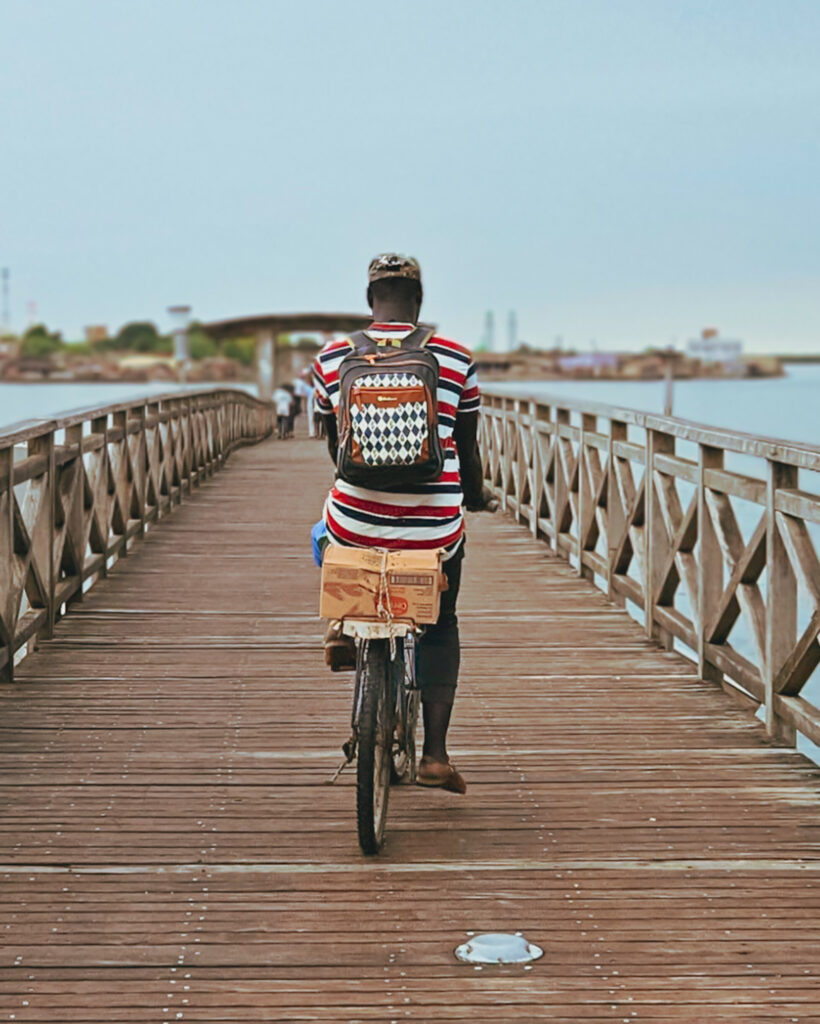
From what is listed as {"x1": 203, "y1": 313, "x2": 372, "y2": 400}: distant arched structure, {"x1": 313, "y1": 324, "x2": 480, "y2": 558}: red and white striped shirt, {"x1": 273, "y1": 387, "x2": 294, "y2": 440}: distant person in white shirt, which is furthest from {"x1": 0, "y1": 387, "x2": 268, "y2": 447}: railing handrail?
{"x1": 203, "y1": 313, "x2": 372, "y2": 400}: distant arched structure

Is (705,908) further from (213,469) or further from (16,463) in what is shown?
(213,469)

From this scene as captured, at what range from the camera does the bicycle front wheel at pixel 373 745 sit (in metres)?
4.13

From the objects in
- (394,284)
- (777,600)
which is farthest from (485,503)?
(777,600)

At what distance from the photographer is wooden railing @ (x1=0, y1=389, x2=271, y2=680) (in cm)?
647

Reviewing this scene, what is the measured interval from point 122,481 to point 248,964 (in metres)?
7.00

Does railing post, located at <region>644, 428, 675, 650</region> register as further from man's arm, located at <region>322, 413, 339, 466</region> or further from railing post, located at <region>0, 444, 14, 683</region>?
man's arm, located at <region>322, 413, 339, 466</region>

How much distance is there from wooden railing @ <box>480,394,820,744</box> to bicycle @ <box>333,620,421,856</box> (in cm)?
141

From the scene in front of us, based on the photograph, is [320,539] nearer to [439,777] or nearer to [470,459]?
[470,459]

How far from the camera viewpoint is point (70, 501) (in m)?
7.83

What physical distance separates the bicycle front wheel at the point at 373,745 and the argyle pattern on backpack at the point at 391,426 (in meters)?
0.52

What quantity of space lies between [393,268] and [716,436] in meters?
2.29

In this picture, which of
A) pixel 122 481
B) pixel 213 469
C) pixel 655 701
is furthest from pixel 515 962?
pixel 213 469

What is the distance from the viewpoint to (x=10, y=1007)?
3.27 meters

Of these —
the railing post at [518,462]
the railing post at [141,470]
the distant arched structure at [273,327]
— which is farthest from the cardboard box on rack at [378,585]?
the distant arched structure at [273,327]
